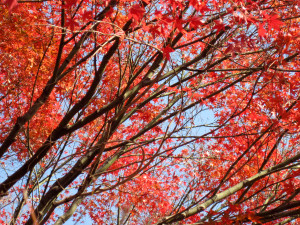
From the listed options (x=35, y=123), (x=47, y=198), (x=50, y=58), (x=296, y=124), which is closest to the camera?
(x=47, y=198)

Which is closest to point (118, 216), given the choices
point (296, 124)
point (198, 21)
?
point (296, 124)

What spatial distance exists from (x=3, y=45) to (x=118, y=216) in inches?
253

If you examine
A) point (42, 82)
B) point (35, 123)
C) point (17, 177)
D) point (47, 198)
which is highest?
point (42, 82)

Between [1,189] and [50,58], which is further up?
[50,58]

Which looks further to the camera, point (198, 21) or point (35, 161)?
point (35, 161)

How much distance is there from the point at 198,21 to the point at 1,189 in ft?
12.6

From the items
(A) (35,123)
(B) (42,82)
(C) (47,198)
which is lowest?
(C) (47,198)

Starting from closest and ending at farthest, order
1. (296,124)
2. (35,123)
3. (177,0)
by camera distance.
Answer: (177,0)
(296,124)
(35,123)

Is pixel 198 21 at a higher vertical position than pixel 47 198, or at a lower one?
higher

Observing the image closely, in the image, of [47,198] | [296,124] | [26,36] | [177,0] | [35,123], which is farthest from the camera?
[35,123]

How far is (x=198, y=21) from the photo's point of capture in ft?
11.0

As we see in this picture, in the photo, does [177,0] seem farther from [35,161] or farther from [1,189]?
[1,189]

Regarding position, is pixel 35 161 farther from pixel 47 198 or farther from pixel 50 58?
pixel 50 58

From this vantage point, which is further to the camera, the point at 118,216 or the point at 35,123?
the point at 118,216
